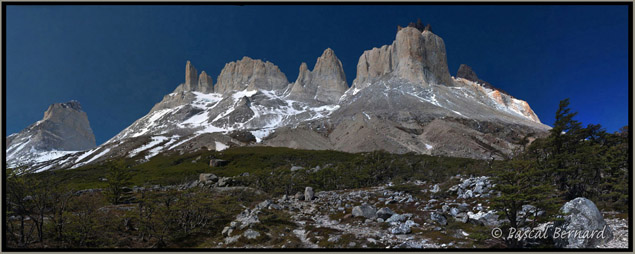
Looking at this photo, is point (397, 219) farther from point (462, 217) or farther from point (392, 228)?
point (462, 217)

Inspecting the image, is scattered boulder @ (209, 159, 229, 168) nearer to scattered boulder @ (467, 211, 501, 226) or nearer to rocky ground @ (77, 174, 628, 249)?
rocky ground @ (77, 174, 628, 249)

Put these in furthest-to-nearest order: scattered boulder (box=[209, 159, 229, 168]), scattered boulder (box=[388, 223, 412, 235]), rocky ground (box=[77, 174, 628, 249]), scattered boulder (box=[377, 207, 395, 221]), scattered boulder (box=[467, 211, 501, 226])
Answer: scattered boulder (box=[209, 159, 229, 168]) → scattered boulder (box=[377, 207, 395, 221]) → scattered boulder (box=[467, 211, 501, 226]) → scattered boulder (box=[388, 223, 412, 235]) → rocky ground (box=[77, 174, 628, 249])

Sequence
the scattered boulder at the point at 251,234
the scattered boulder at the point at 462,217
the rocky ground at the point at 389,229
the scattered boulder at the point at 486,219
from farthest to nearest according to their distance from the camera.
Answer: the scattered boulder at the point at 462,217 < the scattered boulder at the point at 251,234 < the scattered boulder at the point at 486,219 < the rocky ground at the point at 389,229

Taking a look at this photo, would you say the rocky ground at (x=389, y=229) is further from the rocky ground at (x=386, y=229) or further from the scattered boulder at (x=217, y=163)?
the scattered boulder at (x=217, y=163)

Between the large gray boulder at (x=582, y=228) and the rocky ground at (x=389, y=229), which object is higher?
the large gray boulder at (x=582, y=228)

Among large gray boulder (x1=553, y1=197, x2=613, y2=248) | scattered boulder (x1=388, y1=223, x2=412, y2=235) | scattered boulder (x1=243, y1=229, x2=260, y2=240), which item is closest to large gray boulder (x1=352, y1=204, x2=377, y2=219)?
scattered boulder (x1=388, y1=223, x2=412, y2=235)

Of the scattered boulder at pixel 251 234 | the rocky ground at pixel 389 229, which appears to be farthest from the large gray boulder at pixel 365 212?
the scattered boulder at pixel 251 234

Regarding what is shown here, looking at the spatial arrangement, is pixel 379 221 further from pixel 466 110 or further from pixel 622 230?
pixel 466 110


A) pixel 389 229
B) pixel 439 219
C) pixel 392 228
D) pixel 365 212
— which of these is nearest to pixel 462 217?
pixel 439 219

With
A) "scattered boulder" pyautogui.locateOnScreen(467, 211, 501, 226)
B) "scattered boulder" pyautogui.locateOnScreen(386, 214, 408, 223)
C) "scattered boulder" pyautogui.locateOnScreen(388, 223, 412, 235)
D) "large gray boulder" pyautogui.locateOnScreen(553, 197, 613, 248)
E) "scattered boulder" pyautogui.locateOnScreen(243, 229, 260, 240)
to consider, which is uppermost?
"large gray boulder" pyautogui.locateOnScreen(553, 197, 613, 248)
